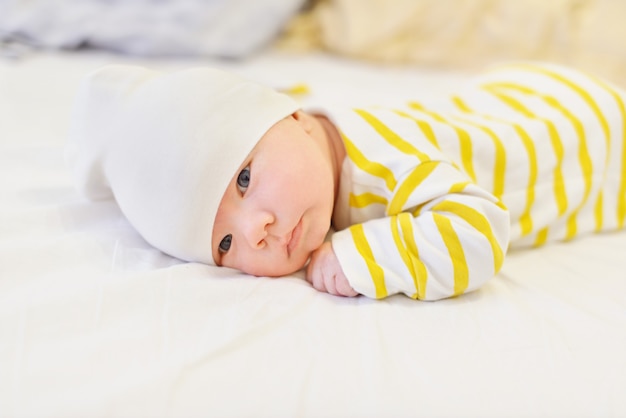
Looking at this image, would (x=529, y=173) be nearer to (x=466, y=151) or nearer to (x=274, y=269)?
(x=466, y=151)

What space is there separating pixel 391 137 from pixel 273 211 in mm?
238

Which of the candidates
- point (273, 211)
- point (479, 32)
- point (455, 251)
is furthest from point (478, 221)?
point (479, 32)

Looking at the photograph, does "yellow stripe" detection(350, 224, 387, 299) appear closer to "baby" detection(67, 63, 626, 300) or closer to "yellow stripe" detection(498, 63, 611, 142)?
"baby" detection(67, 63, 626, 300)

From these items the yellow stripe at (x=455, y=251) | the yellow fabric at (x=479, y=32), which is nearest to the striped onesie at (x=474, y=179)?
the yellow stripe at (x=455, y=251)

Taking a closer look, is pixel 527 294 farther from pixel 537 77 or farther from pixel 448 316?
pixel 537 77

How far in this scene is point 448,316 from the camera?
882 mm

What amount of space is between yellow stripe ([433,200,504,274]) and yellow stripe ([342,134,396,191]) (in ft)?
0.32

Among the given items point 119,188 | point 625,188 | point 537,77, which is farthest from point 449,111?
point 119,188

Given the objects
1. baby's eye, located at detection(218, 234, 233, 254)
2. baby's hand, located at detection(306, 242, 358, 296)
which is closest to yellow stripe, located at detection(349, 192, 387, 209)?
baby's hand, located at detection(306, 242, 358, 296)

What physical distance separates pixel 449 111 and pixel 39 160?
77 centimetres

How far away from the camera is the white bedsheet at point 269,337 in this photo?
705 millimetres

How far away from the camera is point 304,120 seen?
3.55ft

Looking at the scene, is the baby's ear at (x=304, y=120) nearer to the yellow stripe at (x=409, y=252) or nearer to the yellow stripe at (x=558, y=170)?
the yellow stripe at (x=409, y=252)

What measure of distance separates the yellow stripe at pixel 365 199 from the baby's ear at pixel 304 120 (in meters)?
0.13
